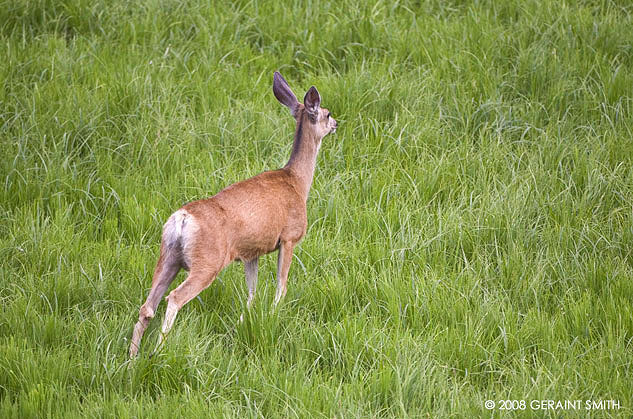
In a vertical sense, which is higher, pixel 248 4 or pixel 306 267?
pixel 248 4

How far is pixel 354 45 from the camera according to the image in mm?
8305

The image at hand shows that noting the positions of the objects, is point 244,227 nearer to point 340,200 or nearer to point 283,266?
point 283,266

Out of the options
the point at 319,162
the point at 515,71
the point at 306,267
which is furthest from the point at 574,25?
the point at 306,267

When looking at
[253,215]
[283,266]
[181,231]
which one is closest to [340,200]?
[283,266]

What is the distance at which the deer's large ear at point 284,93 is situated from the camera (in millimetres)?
5922

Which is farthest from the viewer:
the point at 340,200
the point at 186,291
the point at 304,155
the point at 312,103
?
the point at 340,200

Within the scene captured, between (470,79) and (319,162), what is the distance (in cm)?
172

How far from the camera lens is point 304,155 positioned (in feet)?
19.5

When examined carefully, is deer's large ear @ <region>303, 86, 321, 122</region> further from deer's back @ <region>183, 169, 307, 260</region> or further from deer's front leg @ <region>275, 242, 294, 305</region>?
deer's front leg @ <region>275, 242, 294, 305</region>

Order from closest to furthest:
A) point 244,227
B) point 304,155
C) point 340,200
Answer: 1. point 244,227
2. point 304,155
3. point 340,200

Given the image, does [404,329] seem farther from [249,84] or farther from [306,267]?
Result: [249,84]

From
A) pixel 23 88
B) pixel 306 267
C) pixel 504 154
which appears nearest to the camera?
pixel 306 267

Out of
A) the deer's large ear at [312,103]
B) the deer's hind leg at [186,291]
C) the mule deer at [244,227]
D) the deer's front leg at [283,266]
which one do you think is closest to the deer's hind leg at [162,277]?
the mule deer at [244,227]

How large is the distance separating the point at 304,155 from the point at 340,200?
587mm
